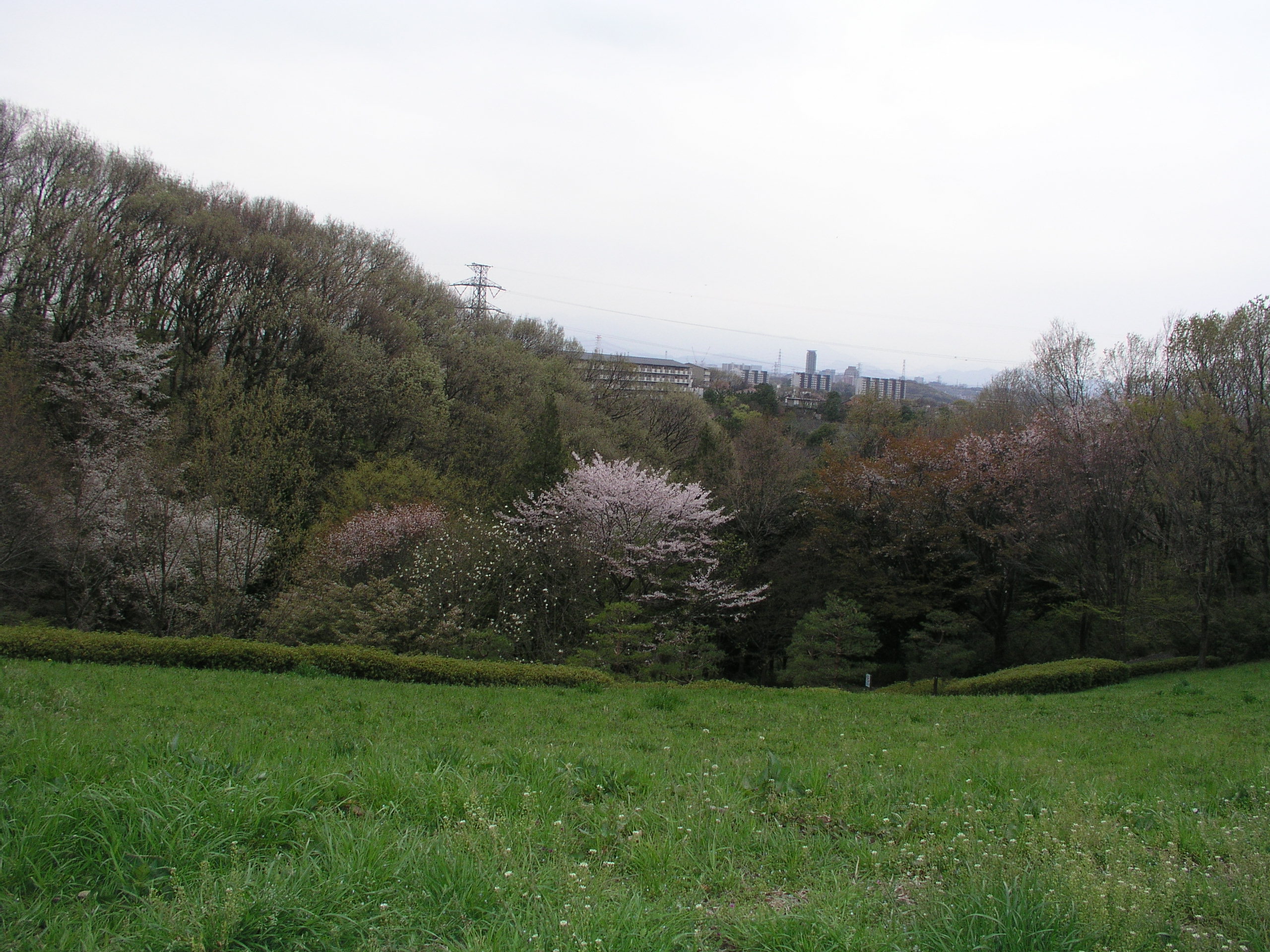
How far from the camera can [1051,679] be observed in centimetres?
1552

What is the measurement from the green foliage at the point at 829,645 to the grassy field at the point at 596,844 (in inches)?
529

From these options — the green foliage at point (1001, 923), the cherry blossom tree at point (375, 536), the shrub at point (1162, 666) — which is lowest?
the shrub at point (1162, 666)

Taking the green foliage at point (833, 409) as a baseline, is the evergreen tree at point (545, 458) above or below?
below

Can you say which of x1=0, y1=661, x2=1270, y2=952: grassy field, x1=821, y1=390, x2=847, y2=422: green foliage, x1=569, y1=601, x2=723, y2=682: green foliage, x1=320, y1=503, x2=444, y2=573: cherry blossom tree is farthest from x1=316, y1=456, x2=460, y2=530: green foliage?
x1=821, y1=390, x2=847, y2=422: green foliage

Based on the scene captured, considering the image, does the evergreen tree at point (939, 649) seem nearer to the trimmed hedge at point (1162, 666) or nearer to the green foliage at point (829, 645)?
the green foliage at point (829, 645)

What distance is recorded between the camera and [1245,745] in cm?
795

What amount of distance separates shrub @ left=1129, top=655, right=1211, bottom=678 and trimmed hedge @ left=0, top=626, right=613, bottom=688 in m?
13.2

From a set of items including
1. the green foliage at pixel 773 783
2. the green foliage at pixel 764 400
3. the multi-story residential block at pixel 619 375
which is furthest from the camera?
the green foliage at pixel 764 400

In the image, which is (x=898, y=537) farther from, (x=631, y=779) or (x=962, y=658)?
(x=631, y=779)

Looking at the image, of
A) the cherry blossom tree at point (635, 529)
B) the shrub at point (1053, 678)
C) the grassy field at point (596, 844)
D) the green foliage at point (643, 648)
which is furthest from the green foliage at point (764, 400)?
the grassy field at point (596, 844)

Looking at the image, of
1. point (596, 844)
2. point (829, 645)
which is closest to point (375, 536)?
point (829, 645)

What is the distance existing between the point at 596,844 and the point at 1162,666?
64.6ft

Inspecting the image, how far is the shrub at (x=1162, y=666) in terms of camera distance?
1781 cm

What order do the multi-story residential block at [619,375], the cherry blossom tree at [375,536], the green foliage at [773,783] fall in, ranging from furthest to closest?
the multi-story residential block at [619,375] → the cherry blossom tree at [375,536] → the green foliage at [773,783]
